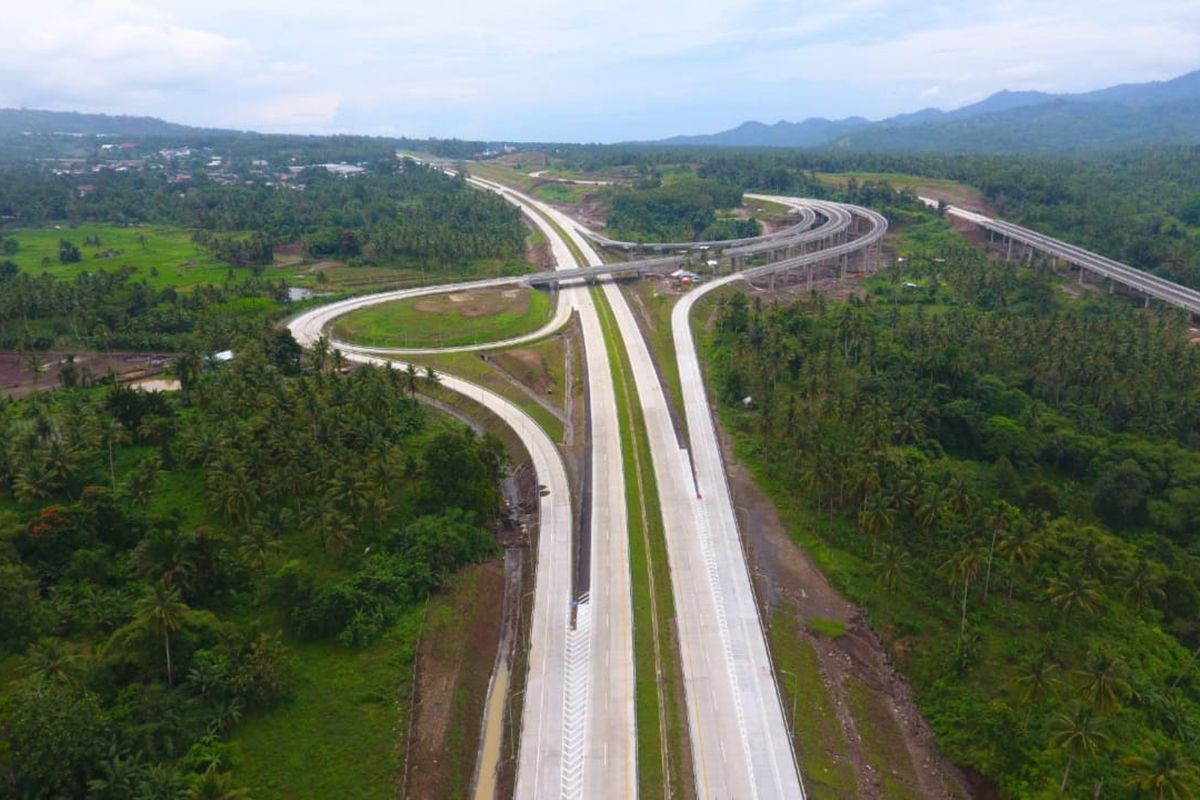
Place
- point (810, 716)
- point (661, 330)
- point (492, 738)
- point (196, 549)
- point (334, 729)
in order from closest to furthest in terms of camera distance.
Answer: point (334, 729), point (492, 738), point (810, 716), point (196, 549), point (661, 330)

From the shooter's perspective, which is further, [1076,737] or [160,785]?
[1076,737]

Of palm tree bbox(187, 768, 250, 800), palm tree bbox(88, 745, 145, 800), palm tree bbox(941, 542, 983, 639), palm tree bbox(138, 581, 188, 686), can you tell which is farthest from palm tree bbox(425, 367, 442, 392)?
palm tree bbox(941, 542, 983, 639)

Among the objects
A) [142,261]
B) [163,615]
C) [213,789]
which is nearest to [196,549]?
[163,615]

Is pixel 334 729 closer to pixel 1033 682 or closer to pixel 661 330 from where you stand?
pixel 1033 682

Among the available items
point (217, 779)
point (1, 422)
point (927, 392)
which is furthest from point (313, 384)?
point (927, 392)

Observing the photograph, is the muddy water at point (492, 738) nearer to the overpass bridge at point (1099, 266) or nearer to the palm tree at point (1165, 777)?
the palm tree at point (1165, 777)

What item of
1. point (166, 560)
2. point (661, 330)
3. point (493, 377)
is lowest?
point (166, 560)

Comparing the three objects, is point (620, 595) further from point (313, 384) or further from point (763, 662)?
point (313, 384)
